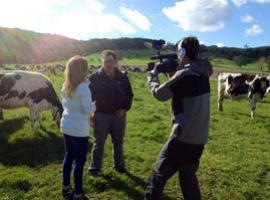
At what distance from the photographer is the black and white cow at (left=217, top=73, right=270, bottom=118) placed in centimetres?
2089

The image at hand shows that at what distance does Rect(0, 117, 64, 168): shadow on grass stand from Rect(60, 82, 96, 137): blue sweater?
3337 mm

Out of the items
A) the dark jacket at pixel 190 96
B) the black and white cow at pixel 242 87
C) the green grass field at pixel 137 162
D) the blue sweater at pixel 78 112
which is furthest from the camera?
the black and white cow at pixel 242 87

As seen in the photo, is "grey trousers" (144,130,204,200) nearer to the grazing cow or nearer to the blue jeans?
the blue jeans

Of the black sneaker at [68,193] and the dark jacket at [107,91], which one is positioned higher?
the dark jacket at [107,91]

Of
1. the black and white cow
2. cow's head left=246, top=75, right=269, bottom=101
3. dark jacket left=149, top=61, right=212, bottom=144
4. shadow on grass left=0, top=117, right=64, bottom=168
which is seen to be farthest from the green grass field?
the black and white cow

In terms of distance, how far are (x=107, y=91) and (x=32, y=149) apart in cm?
379

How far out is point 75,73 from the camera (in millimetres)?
6844

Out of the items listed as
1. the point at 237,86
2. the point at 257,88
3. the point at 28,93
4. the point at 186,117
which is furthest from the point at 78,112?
the point at 237,86

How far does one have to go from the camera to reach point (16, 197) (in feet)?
26.3

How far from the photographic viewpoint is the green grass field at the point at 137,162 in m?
8.45

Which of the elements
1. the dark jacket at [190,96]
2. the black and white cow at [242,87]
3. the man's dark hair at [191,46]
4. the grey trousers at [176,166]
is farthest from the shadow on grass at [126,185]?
the black and white cow at [242,87]

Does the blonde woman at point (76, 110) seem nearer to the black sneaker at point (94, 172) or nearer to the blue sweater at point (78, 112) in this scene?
the blue sweater at point (78, 112)

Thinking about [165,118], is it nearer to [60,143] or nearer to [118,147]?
[60,143]

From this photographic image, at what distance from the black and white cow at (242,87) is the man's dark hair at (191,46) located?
50.7ft
